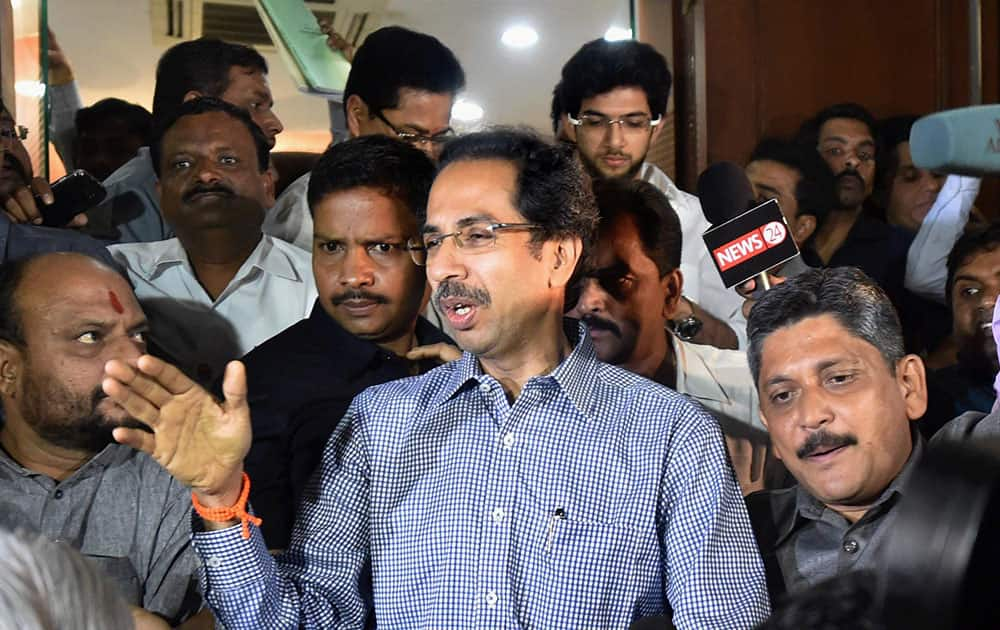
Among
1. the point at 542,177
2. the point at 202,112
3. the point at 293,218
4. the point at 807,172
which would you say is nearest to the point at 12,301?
the point at 202,112

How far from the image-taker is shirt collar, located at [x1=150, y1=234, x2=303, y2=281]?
3078 millimetres

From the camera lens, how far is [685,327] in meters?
3.17

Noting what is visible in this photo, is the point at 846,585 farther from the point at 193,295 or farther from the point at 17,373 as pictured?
the point at 193,295

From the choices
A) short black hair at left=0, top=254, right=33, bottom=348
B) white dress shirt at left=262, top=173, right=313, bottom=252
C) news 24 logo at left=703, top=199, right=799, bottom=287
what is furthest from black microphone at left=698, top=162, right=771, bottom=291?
short black hair at left=0, top=254, right=33, bottom=348

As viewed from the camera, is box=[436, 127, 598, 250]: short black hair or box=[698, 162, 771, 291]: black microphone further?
box=[698, 162, 771, 291]: black microphone

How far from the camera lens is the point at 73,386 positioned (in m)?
2.43

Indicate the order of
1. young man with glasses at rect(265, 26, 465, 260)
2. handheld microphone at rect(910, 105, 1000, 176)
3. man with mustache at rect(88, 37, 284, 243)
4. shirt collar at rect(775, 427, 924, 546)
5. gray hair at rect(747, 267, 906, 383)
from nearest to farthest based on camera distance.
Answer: handheld microphone at rect(910, 105, 1000, 176)
shirt collar at rect(775, 427, 924, 546)
gray hair at rect(747, 267, 906, 383)
young man with glasses at rect(265, 26, 465, 260)
man with mustache at rect(88, 37, 284, 243)

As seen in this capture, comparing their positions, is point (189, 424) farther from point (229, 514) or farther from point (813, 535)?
point (813, 535)

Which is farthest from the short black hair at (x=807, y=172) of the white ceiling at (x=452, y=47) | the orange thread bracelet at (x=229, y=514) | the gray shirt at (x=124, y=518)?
the orange thread bracelet at (x=229, y=514)

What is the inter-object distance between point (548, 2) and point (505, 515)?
2.34 metres

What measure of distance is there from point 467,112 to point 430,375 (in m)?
1.67

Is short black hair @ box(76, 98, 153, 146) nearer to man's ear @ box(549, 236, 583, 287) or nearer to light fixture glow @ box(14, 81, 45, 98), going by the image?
light fixture glow @ box(14, 81, 45, 98)

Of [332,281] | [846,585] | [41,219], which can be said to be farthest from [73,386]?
[846,585]

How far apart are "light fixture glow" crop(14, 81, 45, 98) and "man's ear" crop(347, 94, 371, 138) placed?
0.83 m
